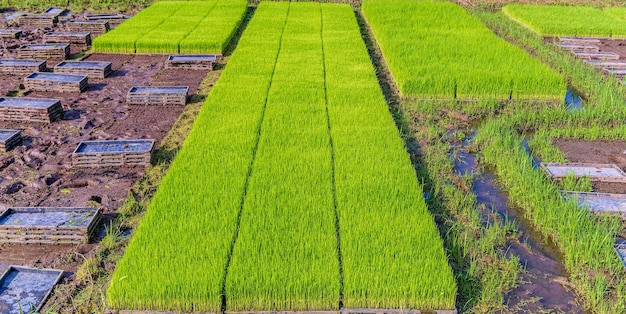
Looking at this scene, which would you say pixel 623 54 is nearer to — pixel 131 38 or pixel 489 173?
pixel 489 173

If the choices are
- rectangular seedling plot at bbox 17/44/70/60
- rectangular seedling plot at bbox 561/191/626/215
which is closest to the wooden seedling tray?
rectangular seedling plot at bbox 17/44/70/60

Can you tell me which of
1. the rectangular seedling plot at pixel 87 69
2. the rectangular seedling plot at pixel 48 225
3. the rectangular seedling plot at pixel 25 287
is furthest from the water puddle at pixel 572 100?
the rectangular seedling plot at pixel 87 69

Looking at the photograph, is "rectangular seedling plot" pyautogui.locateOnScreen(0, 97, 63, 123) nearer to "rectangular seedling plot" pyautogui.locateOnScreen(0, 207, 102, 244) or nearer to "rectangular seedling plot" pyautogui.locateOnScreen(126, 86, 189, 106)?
"rectangular seedling plot" pyautogui.locateOnScreen(126, 86, 189, 106)

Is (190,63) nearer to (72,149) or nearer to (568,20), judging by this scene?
(72,149)

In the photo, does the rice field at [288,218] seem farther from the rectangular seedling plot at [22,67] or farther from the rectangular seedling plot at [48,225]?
the rectangular seedling plot at [22,67]

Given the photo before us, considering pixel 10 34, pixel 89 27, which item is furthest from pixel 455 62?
pixel 10 34

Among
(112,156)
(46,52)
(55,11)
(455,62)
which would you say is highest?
(55,11)

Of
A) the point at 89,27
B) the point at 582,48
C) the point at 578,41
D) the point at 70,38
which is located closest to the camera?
the point at 70,38
